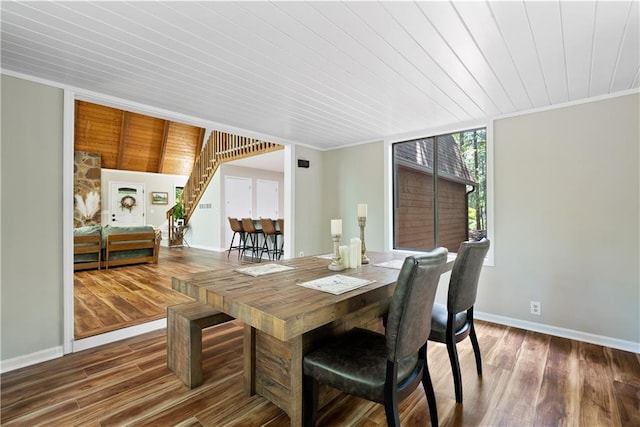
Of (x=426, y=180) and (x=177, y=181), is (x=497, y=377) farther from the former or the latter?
(x=177, y=181)

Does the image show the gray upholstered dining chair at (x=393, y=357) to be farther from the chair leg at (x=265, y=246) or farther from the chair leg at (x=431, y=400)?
the chair leg at (x=265, y=246)

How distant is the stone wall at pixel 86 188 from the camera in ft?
26.8

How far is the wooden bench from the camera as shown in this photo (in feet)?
6.39

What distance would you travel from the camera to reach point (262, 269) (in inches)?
79.5

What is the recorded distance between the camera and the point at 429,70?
2150 millimetres

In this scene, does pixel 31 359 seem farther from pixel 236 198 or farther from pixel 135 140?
pixel 135 140

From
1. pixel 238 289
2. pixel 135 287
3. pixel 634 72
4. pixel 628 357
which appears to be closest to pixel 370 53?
pixel 238 289

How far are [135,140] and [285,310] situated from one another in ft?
31.0

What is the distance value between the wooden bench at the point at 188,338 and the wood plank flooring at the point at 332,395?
8 cm

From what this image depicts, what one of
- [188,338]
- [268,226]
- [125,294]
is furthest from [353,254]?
[268,226]

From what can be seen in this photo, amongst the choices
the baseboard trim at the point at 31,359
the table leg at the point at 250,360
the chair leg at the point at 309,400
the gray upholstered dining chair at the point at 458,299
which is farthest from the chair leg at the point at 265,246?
the chair leg at the point at 309,400

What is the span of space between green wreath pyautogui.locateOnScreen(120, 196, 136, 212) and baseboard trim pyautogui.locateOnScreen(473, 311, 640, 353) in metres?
9.95

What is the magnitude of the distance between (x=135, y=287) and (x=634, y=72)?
5856mm

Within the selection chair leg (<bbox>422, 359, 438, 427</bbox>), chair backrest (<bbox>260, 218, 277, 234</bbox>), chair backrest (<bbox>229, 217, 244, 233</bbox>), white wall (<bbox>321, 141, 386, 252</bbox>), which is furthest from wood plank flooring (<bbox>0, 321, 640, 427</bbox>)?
chair backrest (<bbox>229, 217, 244, 233</bbox>)
